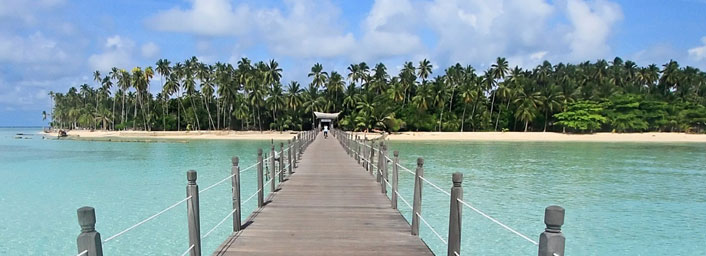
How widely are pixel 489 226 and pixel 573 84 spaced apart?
65382 millimetres

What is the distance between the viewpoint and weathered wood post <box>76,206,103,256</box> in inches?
120

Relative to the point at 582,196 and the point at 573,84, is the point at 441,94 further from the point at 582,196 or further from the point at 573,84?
the point at 582,196

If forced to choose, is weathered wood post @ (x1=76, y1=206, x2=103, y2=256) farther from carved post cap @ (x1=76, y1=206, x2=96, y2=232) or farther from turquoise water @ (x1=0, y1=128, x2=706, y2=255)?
turquoise water @ (x1=0, y1=128, x2=706, y2=255)

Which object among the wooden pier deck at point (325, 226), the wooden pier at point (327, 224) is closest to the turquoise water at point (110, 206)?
the wooden pier deck at point (325, 226)

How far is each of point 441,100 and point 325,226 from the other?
2508 inches

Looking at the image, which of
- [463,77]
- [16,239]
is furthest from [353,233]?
[463,77]

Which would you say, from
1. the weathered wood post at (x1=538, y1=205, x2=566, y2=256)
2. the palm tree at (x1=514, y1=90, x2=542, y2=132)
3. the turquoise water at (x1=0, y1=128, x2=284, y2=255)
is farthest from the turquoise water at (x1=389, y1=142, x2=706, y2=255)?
the palm tree at (x1=514, y1=90, x2=542, y2=132)

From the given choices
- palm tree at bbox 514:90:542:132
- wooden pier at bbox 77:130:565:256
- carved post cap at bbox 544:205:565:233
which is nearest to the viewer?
carved post cap at bbox 544:205:565:233

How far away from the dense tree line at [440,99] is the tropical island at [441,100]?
6.4 inches

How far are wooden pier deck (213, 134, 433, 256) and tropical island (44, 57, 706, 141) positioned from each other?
55.3m

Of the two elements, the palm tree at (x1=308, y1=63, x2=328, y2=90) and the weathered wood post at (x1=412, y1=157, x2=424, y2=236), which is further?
the palm tree at (x1=308, y1=63, x2=328, y2=90)

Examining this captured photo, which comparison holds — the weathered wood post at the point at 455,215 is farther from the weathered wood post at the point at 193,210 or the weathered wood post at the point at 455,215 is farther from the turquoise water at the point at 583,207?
the turquoise water at the point at 583,207

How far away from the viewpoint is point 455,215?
4.68 m

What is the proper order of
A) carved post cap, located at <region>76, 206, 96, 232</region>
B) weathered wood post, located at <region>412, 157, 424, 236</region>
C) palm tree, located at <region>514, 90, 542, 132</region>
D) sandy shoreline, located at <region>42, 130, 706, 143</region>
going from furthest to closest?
palm tree, located at <region>514, 90, 542, 132</region> → sandy shoreline, located at <region>42, 130, 706, 143</region> → weathered wood post, located at <region>412, 157, 424, 236</region> → carved post cap, located at <region>76, 206, 96, 232</region>
